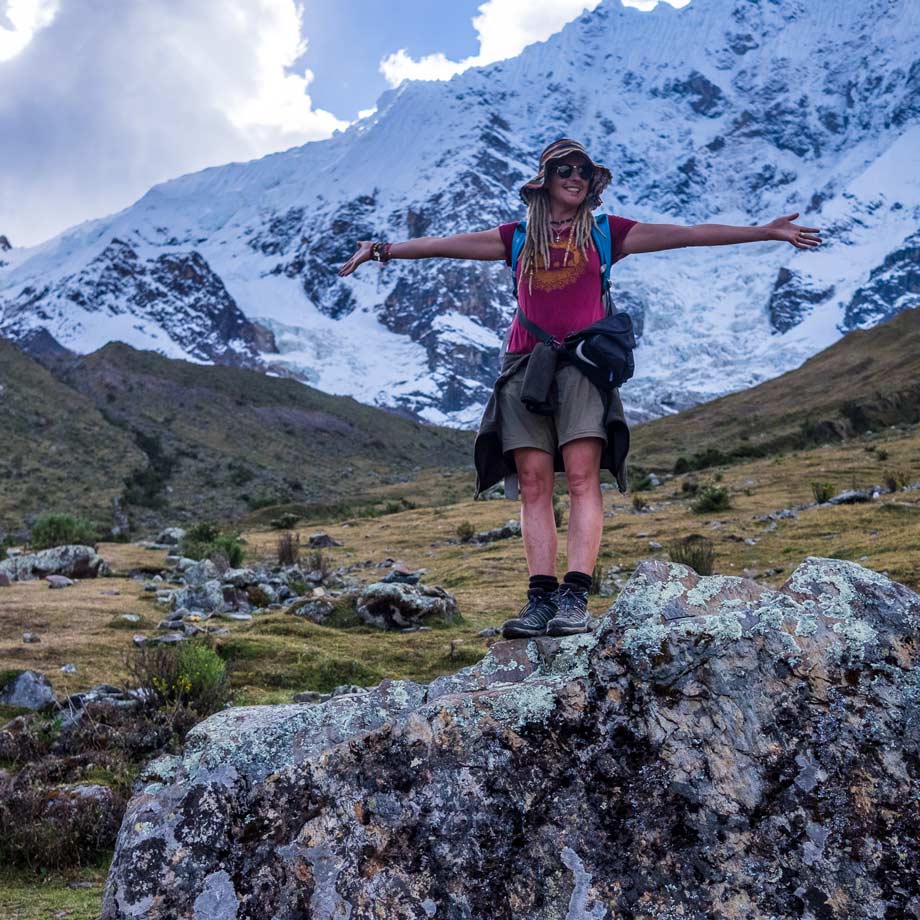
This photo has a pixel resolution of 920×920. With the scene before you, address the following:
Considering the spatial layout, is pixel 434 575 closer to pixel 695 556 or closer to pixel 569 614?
pixel 695 556

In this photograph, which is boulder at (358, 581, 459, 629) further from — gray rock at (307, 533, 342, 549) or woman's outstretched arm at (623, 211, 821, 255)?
gray rock at (307, 533, 342, 549)

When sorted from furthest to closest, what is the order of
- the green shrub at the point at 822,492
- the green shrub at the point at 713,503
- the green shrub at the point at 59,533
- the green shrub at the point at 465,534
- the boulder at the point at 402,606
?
the green shrub at the point at 59,533, the green shrub at the point at 465,534, the green shrub at the point at 713,503, the green shrub at the point at 822,492, the boulder at the point at 402,606

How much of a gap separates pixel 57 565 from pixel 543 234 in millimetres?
11295

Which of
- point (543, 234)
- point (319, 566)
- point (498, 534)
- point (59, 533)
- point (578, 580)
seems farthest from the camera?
point (59, 533)

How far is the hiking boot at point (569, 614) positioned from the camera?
3.67 m

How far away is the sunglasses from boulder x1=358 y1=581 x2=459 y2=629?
5.48 m

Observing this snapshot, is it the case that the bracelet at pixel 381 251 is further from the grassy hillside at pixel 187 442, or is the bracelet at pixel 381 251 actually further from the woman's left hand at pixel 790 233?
the grassy hillside at pixel 187 442

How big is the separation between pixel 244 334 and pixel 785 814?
165409 mm

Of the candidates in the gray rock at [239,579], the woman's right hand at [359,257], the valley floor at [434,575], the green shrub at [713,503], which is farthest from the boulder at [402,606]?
the green shrub at [713,503]

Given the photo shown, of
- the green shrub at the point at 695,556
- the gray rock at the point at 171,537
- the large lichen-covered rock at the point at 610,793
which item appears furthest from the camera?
the gray rock at the point at 171,537

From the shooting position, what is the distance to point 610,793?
274 cm

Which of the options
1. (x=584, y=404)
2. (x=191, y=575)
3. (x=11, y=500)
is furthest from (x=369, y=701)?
(x=11, y=500)

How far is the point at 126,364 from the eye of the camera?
239ft

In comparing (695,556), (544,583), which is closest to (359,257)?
(544,583)
